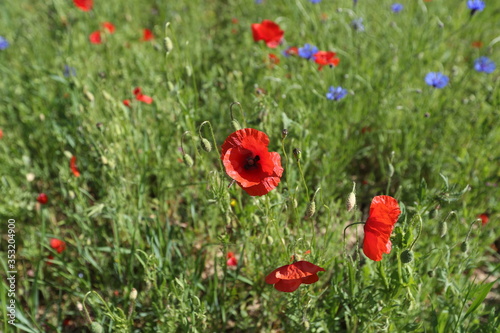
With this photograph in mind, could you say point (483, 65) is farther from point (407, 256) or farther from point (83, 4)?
point (83, 4)

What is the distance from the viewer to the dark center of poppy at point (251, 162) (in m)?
1.45

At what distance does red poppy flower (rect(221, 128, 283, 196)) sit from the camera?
4.50 ft

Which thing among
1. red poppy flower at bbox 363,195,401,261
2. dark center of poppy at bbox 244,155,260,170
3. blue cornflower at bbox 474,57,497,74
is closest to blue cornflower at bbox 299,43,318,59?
blue cornflower at bbox 474,57,497,74

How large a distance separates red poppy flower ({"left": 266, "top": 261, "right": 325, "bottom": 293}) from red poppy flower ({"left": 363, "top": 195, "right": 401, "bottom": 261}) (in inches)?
6.9

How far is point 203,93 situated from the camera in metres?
2.77

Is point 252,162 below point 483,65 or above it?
below

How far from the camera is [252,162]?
147cm

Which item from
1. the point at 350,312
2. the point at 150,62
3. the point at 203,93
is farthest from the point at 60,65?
the point at 350,312

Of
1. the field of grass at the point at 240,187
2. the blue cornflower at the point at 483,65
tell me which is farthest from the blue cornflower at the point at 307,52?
the blue cornflower at the point at 483,65

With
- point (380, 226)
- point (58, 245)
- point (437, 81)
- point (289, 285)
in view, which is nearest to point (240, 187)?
point (289, 285)

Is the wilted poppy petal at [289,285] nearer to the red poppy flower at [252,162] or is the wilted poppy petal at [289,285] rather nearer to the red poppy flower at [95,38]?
the red poppy flower at [252,162]

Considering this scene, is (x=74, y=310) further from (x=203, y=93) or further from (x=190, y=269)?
(x=203, y=93)

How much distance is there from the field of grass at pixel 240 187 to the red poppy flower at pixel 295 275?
15 cm

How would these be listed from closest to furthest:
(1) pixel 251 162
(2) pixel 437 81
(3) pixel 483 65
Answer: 1. (1) pixel 251 162
2. (2) pixel 437 81
3. (3) pixel 483 65
